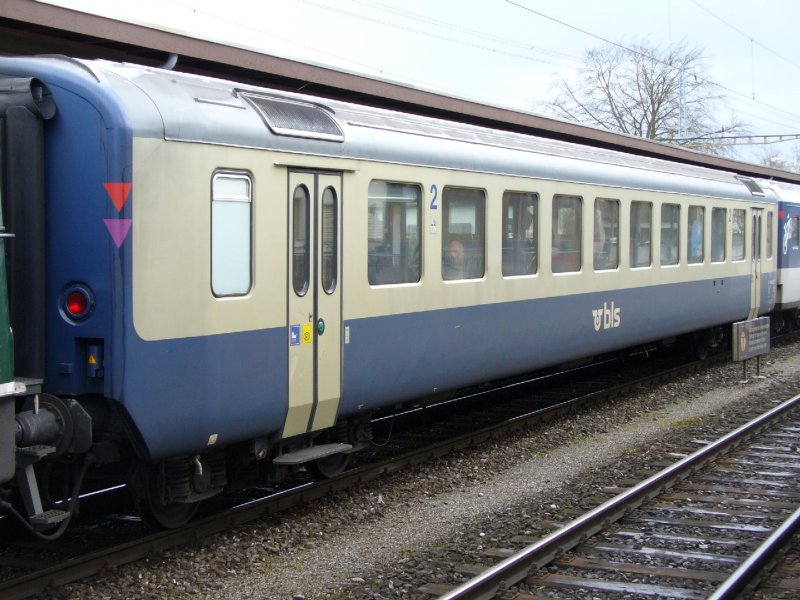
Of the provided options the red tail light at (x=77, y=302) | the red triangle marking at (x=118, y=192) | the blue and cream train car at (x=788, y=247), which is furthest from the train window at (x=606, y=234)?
the blue and cream train car at (x=788, y=247)

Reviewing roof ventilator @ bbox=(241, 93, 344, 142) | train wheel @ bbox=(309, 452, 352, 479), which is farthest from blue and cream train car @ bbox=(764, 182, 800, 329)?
roof ventilator @ bbox=(241, 93, 344, 142)

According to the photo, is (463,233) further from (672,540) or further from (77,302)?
(77,302)

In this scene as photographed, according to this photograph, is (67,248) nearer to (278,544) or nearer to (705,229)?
(278,544)

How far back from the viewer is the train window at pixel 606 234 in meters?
11.4

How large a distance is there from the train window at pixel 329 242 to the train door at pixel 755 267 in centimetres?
1122

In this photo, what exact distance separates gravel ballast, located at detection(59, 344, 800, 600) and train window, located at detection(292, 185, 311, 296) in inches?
67.9

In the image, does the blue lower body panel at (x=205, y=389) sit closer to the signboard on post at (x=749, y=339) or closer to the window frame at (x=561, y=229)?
the window frame at (x=561, y=229)

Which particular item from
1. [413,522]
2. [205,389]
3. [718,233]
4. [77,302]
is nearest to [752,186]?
[718,233]

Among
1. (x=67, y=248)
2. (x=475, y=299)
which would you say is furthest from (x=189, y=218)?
(x=475, y=299)

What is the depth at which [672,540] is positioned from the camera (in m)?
7.04

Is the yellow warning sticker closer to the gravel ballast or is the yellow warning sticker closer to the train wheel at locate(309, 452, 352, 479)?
the gravel ballast

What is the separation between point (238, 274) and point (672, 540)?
3453 mm

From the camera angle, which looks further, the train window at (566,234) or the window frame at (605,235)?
the window frame at (605,235)

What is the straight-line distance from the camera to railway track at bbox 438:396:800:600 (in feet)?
19.7
